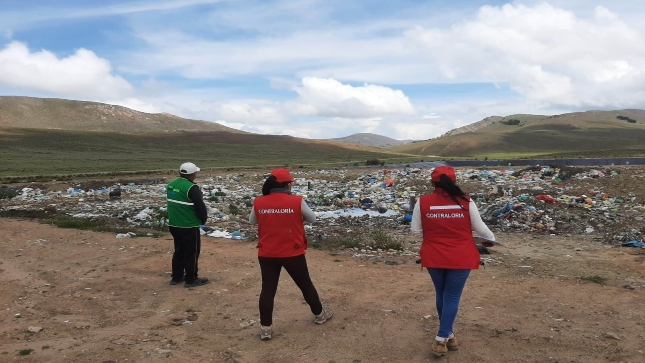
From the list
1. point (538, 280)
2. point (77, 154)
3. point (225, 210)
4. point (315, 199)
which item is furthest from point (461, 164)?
point (77, 154)

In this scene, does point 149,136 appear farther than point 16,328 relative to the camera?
Yes

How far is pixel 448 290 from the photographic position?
371 cm

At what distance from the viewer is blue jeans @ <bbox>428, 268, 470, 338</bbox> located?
12.0 ft

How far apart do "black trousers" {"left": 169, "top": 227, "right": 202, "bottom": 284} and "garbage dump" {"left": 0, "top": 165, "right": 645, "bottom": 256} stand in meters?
3.04

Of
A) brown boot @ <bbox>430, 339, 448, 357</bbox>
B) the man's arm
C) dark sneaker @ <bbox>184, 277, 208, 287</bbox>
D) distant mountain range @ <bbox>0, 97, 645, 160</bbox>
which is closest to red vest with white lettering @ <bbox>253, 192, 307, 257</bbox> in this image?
brown boot @ <bbox>430, 339, 448, 357</bbox>

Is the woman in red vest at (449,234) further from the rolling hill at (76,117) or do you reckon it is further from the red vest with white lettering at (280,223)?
the rolling hill at (76,117)

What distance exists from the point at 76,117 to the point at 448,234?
139397 mm

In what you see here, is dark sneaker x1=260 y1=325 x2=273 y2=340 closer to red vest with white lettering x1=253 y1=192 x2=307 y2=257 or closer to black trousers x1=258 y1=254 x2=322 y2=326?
black trousers x1=258 y1=254 x2=322 y2=326

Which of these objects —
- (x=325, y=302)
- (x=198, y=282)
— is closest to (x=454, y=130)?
(x=198, y=282)

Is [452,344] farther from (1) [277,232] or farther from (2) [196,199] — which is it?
(2) [196,199]

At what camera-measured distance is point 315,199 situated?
15.9 m

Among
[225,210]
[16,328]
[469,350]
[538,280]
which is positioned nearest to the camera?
[469,350]

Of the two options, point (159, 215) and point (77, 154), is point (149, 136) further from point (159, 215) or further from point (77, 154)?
point (159, 215)

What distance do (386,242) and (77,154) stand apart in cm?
5340
